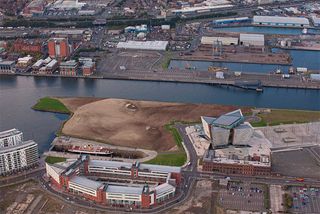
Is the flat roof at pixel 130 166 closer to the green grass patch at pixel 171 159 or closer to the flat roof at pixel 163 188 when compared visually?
the flat roof at pixel 163 188

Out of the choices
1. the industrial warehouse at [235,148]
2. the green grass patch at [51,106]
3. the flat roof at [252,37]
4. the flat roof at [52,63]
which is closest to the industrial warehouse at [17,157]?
the green grass patch at [51,106]

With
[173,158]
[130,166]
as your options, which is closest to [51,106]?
[130,166]

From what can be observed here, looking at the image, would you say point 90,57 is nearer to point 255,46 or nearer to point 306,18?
point 255,46

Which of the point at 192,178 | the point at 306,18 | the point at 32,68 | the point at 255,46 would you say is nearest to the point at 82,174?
the point at 192,178

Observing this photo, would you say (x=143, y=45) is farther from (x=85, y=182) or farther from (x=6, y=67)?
(x=85, y=182)

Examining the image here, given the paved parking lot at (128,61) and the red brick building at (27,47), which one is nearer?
the paved parking lot at (128,61)

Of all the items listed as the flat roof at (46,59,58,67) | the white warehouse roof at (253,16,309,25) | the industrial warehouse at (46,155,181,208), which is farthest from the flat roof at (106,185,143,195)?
the white warehouse roof at (253,16,309,25)
